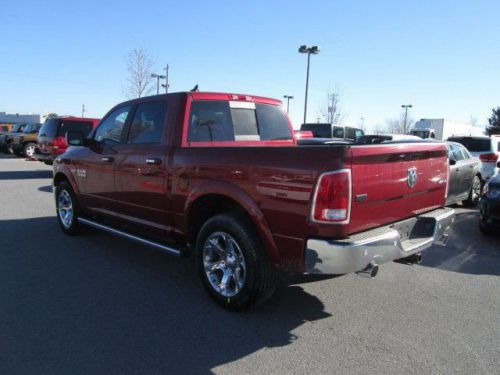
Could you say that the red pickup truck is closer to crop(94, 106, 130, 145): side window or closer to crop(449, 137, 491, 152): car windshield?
crop(94, 106, 130, 145): side window

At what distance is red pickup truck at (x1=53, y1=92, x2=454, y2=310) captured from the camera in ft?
10.3

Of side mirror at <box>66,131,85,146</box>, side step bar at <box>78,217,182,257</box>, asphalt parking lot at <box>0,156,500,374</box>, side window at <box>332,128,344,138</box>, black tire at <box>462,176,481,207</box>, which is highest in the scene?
side window at <box>332,128,344,138</box>

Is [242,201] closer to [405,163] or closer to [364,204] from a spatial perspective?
[364,204]

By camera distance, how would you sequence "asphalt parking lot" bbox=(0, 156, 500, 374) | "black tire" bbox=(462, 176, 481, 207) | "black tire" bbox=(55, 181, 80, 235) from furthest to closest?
"black tire" bbox=(462, 176, 481, 207), "black tire" bbox=(55, 181, 80, 235), "asphalt parking lot" bbox=(0, 156, 500, 374)

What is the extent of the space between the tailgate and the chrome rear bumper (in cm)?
9

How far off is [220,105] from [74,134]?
231cm

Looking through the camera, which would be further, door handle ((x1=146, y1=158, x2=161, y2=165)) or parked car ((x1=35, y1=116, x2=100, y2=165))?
parked car ((x1=35, y1=116, x2=100, y2=165))

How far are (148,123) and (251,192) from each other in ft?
6.15

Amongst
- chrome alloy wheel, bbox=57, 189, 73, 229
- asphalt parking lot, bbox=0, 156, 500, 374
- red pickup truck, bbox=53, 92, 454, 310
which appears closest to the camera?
asphalt parking lot, bbox=0, 156, 500, 374

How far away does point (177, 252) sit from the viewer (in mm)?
4227

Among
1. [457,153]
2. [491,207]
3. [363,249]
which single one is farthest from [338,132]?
[363,249]

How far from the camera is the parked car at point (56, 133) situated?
14.3 metres

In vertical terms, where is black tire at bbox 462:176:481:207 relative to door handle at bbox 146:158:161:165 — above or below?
below

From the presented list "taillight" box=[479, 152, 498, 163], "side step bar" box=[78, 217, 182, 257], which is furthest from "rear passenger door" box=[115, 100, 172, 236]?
"taillight" box=[479, 152, 498, 163]
